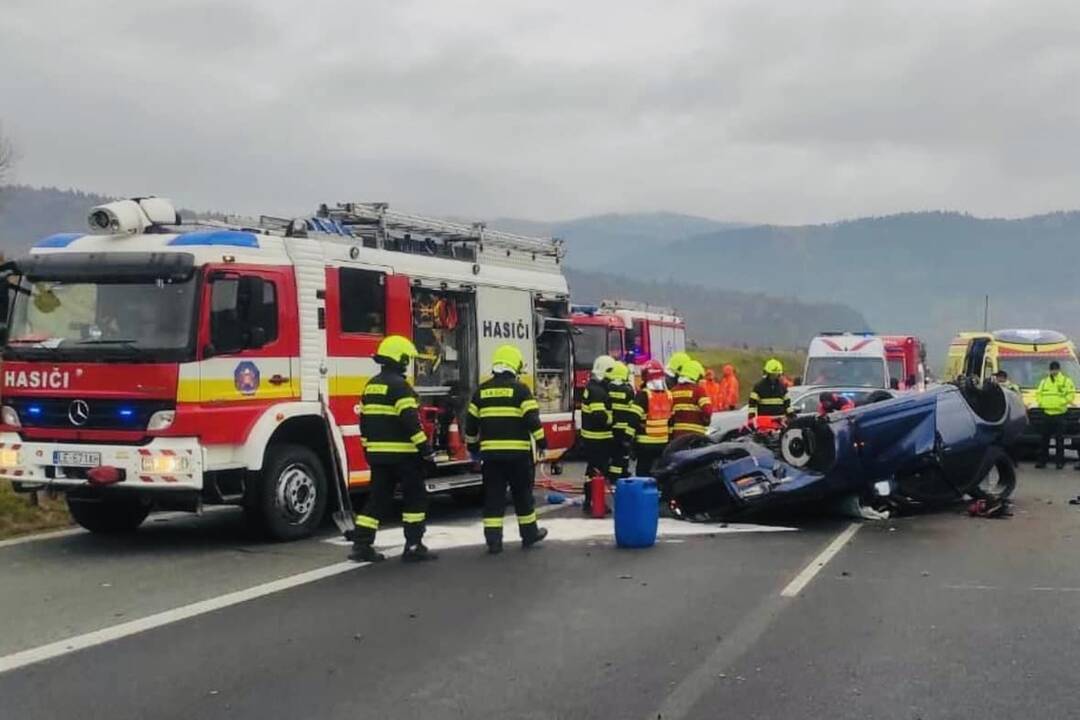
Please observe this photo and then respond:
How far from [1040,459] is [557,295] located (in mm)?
8754

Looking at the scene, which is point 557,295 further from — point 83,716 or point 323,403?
point 83,716

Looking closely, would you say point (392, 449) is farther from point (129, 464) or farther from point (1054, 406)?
point (1054, 406)

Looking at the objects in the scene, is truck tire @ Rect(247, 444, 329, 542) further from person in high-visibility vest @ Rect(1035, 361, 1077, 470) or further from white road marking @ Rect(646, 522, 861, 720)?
person in high-visibility vest @ Rect(1035, 361, 1077, 470)

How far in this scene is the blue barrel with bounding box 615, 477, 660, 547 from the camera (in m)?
9.21

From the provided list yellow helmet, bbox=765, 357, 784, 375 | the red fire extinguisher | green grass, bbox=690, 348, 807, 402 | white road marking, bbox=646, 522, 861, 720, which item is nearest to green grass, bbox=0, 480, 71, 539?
the red fire extinguisher

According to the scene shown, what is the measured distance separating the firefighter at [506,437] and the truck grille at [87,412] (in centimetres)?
245

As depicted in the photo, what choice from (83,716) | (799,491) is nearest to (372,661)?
(83,716)

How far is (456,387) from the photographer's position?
11906mm

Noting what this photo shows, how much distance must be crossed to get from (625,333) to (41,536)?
14.5 m

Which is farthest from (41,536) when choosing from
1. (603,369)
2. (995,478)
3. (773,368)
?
(995,478)

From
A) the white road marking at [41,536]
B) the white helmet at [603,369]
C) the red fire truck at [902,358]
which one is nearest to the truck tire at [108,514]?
the white road marking at [41,536]

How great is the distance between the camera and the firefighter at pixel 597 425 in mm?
11422

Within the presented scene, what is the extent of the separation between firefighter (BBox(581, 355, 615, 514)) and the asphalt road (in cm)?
164

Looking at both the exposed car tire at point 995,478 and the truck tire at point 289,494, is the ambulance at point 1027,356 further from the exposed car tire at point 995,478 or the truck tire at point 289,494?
the truck tire at point 289,494
